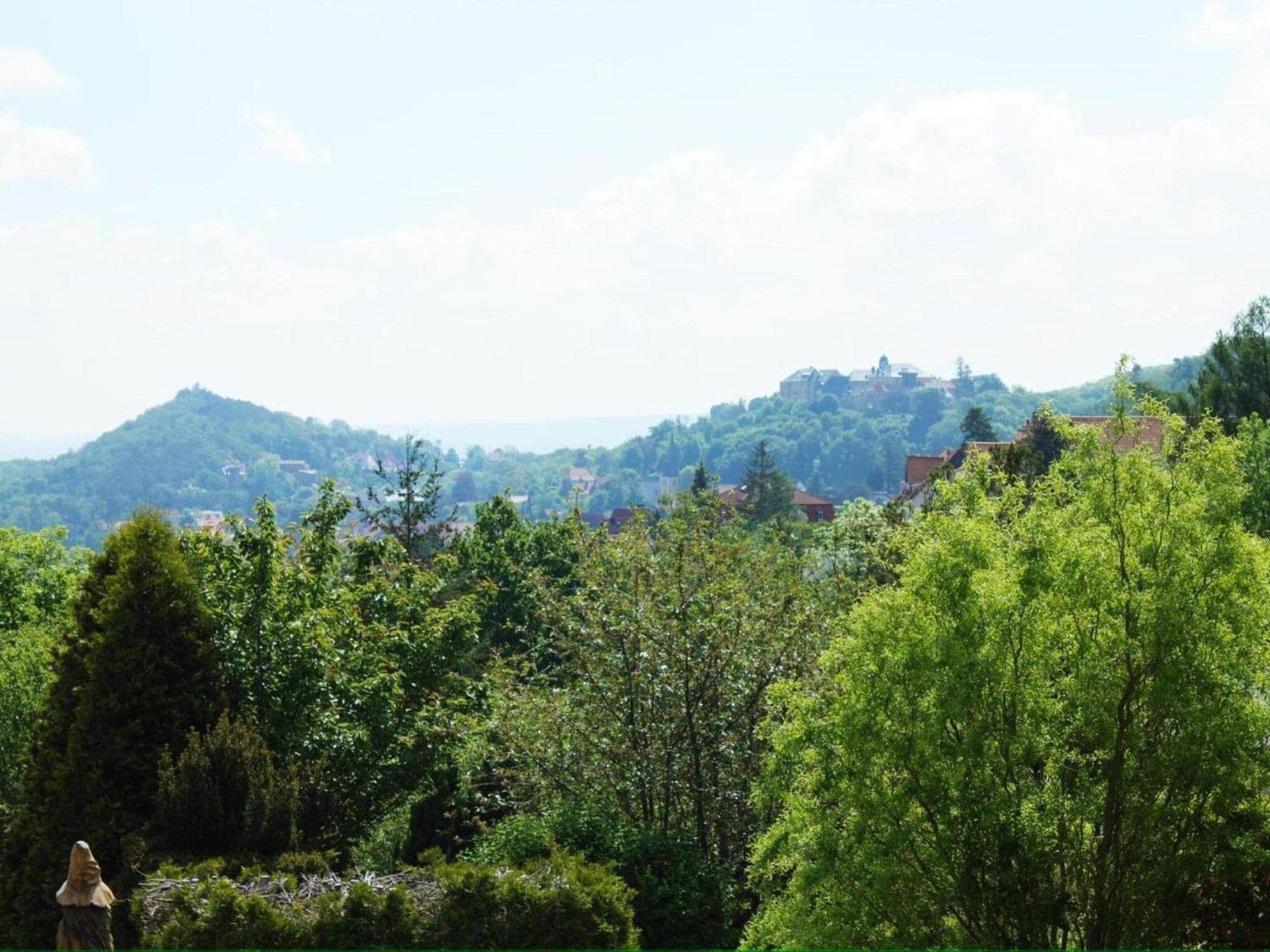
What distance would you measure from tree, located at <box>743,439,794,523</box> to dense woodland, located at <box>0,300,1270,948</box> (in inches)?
3078

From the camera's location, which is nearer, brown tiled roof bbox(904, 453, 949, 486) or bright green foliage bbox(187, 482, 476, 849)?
bright green foliage bbox(187, 482, 476, 849)

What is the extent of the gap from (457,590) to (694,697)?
1737 centimetres

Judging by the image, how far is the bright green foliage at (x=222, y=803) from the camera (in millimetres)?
12070

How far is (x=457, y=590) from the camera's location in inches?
1236

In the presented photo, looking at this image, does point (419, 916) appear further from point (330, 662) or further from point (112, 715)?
point (330, 662)

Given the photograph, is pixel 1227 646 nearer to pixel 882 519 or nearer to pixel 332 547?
pixel 332 547

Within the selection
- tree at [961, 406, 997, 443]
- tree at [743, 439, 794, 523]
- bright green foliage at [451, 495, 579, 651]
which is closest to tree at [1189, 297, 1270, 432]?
bright green foliage at [451, 495, 579, 651]

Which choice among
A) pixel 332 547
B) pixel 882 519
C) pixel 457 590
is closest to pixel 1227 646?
pixel 332 547

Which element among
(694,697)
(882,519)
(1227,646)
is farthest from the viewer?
(882,519)

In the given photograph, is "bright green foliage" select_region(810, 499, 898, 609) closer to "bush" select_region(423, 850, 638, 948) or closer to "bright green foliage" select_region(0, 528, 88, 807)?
"bush" select_region(423, 850, 638, 948)

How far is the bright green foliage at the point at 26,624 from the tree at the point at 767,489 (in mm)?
67409

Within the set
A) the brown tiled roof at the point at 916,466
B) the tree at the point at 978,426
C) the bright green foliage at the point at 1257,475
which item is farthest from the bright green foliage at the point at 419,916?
the brown tiled roof at the point at 916,466

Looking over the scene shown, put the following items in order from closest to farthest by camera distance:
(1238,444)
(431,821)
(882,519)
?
(1238,444), (431,821), (882,519)

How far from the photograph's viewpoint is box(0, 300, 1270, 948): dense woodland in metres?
10.1
